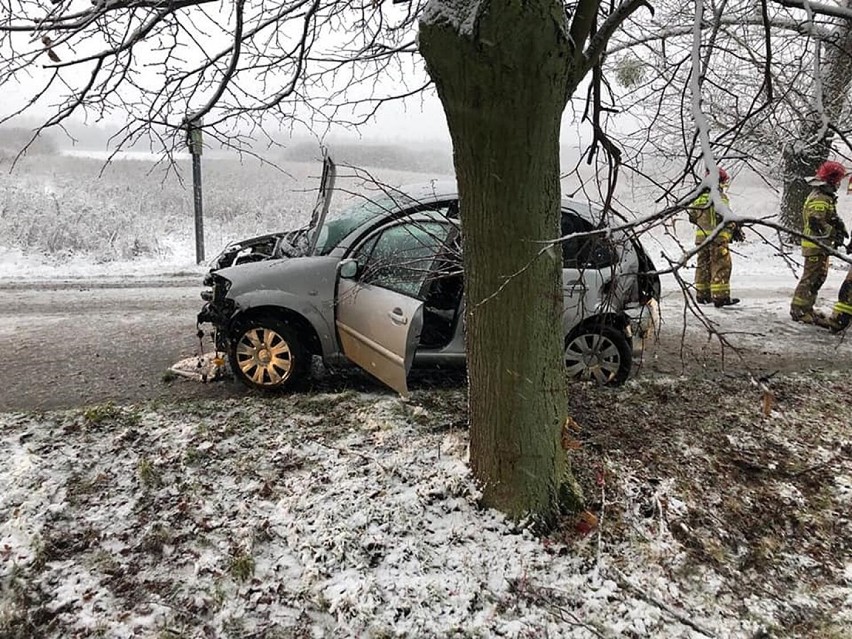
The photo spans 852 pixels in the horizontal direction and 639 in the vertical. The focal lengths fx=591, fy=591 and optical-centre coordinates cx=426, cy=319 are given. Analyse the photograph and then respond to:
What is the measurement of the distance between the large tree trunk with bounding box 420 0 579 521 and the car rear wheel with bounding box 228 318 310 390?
1.99 metres

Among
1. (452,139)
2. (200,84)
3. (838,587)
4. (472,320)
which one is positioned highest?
(200,84)

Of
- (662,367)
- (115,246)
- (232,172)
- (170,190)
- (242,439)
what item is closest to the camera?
(242,439)

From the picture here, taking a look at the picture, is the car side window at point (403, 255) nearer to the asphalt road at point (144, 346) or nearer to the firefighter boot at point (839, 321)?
the asphalt road at point (144, 346)

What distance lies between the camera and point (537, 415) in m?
2.87

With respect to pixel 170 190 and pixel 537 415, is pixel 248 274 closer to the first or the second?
pixel 537 415

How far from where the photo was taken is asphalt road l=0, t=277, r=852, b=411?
4848mm

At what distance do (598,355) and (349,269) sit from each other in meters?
2.11

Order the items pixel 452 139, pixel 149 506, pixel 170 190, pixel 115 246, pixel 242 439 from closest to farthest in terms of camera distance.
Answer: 1. pixel 452 139
2. pixel 149 506
3. pixel 242 439
4. pixel 115 246
5. pixel 170 190

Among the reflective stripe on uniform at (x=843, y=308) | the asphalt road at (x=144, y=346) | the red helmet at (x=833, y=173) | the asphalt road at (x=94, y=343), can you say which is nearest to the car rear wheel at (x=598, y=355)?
the asphalt road at (x=144, y=346)

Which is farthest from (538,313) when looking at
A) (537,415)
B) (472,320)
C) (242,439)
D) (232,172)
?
(232,172)

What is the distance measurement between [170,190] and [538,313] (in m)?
16.6

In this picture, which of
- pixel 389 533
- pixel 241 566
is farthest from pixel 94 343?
pixel 389 533

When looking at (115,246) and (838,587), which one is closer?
(838,587)

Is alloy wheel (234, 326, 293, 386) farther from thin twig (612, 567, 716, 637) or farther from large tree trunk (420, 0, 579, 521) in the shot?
thin twig (612, 567, 716, 637)
